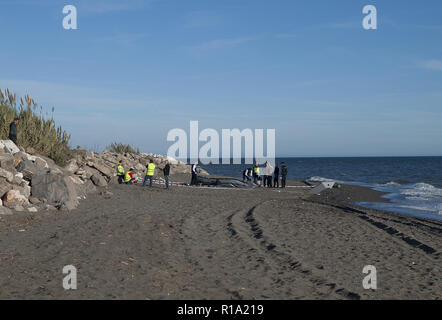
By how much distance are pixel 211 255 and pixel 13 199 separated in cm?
706

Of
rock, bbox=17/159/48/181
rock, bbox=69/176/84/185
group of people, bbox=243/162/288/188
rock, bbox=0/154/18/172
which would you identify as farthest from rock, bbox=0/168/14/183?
group of people, bbox=243/162/288/188

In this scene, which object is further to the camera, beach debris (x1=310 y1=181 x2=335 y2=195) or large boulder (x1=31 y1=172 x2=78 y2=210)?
beach debris (x1=310 y1=181 x2=335 y2=195)

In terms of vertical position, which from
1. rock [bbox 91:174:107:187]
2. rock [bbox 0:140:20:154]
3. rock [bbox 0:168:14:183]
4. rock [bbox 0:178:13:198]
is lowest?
rock [bbox 91:174:107:187]

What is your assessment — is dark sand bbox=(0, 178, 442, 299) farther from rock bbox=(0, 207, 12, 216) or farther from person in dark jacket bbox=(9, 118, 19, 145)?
person in dark jacket bbox=(9, 118, 19, 145)

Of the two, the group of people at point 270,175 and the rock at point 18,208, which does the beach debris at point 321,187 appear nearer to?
the group of people at point 270,175

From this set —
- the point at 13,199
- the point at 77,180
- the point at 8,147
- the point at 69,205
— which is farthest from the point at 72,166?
the point at 13,199

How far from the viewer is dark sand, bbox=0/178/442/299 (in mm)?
6273

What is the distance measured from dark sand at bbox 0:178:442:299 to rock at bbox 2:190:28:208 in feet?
2.04

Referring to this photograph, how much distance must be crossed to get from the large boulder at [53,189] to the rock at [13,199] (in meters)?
0.86

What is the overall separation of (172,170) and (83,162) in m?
18.3

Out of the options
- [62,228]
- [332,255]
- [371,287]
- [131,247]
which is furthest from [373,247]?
[62,228]

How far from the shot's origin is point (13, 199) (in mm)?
12109

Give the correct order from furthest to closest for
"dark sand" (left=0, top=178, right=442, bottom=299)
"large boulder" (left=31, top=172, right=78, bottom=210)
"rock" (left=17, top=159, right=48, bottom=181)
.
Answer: "rock" (left=17, top=159, right=48, bottom=181) < "large boulder" (left=31, top=172, right=78, bottom=210) < "dark sand" (left=0, top=178, right=442, bottom=299)

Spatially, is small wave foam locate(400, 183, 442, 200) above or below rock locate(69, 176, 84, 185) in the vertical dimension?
below
